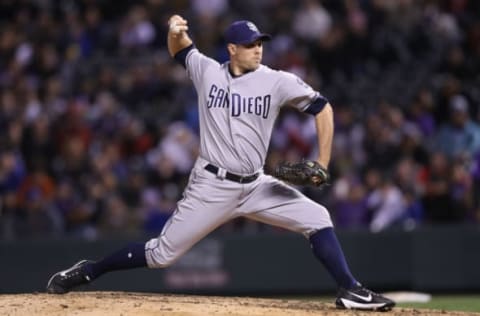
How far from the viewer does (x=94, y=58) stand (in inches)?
613

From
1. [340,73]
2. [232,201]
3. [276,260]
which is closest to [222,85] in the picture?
[232,201]

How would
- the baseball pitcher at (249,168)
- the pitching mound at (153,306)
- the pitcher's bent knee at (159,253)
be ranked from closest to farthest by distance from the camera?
the pitching mound at (153,306) < the baseball pitcher at (249,168) < the pitcher's bent knee at (159,253)

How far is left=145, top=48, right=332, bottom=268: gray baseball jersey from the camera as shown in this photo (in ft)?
23.3

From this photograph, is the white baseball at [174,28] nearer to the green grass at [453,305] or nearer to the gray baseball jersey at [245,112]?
the gray baseball jersey at [245,112]

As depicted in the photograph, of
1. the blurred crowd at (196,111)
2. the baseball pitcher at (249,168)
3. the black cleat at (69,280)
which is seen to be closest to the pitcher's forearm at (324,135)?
the baseball pitcher at (249,168)

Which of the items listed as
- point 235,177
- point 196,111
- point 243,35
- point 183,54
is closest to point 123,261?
point 235,177

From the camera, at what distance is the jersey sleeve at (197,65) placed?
7316 mm

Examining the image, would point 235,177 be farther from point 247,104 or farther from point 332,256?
point 332,256

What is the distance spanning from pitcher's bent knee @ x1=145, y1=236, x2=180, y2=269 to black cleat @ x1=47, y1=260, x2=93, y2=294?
0.51 meters

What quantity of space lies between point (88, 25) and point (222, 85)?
360 inches

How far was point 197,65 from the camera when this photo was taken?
7.35m

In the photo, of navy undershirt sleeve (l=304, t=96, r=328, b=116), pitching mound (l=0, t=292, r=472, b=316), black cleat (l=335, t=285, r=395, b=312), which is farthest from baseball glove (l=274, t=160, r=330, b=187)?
pitching mound (l=0, t=292, r=472, b=316)

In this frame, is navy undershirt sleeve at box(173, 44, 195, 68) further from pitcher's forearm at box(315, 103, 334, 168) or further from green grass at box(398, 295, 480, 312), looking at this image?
green grass at box(398, 295, 480, 312)

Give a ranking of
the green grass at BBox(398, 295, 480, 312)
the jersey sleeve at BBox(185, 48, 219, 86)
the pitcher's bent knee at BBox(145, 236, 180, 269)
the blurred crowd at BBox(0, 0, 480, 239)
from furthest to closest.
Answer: the blurred crowd at BBox(0, 0, 480, 239), the green grass at BBox(398, 295, 480, 312), the jersey sleeve at BBox(185, 48, 219, 86), the pitcher's bent knee at BBox(145, 236, 180, 269)
